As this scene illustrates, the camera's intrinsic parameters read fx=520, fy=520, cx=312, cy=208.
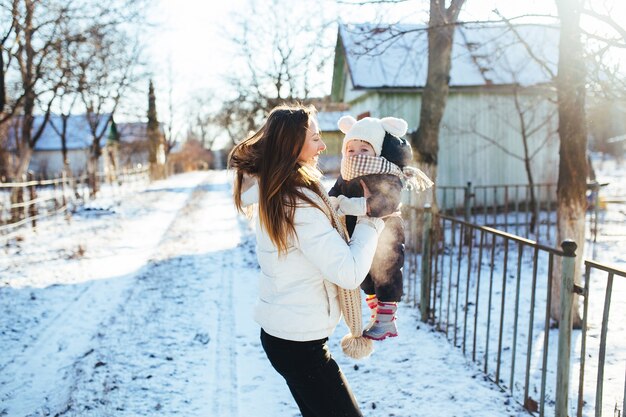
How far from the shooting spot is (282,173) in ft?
6.51

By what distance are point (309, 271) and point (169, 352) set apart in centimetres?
340

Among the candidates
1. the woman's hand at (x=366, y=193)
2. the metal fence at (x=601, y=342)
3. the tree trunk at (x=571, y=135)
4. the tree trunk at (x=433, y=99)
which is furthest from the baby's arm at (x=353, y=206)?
the tree trunk at (x=433, y=99)

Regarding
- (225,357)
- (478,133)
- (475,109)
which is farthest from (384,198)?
(475,109)

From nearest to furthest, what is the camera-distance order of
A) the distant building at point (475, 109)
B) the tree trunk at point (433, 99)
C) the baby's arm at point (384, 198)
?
1. the baby's arm at point (384, 198)
2. the tree trunk at point (433, 99)
3. the distant building at point (475, 109)

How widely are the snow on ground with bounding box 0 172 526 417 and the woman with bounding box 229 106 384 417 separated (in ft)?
6.18

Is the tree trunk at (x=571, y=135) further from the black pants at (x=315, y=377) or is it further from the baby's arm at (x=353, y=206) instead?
the black pants at (x=315, y=377)

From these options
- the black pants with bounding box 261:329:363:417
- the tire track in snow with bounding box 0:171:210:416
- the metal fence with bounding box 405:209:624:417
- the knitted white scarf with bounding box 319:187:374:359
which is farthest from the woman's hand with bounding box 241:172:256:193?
the tire track in snow with bounding box 0:171:210:416

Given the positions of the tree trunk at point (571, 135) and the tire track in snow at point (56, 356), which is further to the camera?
the tree trunk at point (571, 135)

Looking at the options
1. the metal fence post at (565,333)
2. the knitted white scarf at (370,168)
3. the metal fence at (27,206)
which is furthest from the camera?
the metal fence at (27,206)

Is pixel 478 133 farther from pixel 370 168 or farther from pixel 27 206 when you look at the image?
pixel 370 168

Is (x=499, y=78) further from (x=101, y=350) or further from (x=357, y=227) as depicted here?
(x=357, y=227)

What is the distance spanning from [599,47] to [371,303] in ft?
13.2

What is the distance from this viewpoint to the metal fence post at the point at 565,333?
317 centimetres

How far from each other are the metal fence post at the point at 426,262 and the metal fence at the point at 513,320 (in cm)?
1
